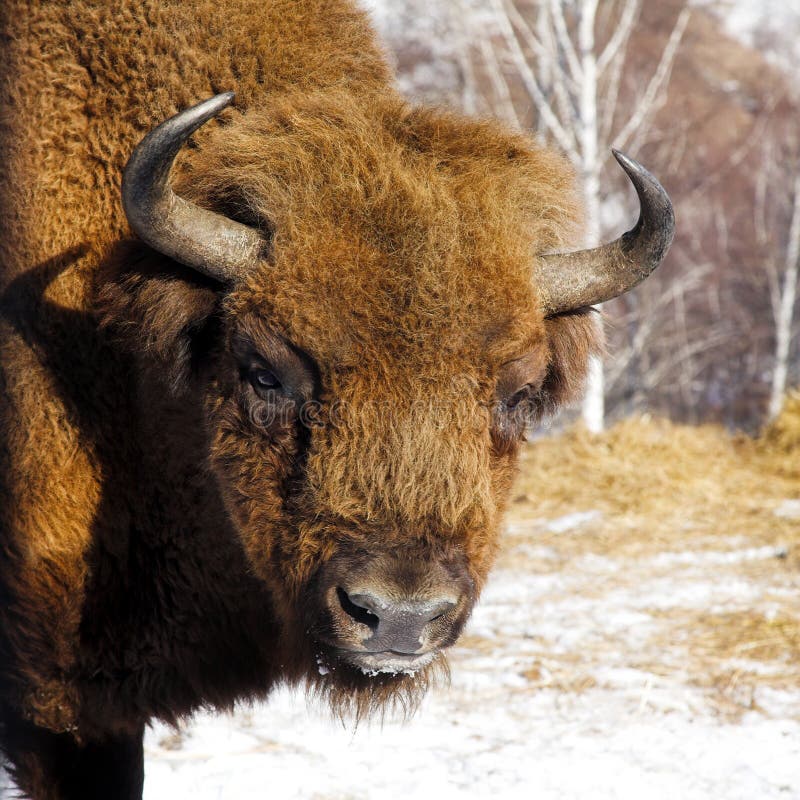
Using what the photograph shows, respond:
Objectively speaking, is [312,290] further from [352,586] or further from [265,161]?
[352,586]

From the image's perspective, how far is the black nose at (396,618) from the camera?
2457mm

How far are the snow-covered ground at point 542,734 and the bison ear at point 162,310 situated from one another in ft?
4.42

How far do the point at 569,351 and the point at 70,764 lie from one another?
88.8 inches

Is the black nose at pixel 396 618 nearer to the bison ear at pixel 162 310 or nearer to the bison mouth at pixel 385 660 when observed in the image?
the bison mouth at pixel 385 660

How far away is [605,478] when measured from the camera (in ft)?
29.8

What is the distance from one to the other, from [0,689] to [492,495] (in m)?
1.83

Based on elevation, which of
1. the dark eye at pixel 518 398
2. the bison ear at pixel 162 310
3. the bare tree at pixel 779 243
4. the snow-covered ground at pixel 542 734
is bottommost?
the bare tree at pixel 779 243

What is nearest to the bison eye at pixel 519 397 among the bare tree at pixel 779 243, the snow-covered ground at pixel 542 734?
the snow-covered ground at pixel 542 734

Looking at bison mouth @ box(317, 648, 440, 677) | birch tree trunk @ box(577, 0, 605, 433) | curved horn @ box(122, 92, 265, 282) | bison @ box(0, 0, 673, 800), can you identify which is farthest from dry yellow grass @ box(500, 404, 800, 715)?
curved horn @ box(122, 92, 265, 282)

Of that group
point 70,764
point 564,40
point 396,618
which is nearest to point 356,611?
point 396,618

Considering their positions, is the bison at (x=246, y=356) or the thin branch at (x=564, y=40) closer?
the bison at (x=246, y=356)

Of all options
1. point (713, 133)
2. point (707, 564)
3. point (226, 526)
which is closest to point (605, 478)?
point (707, 564)

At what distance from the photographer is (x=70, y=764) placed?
342cm

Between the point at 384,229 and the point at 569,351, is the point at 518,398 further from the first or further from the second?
the point at 384,229
